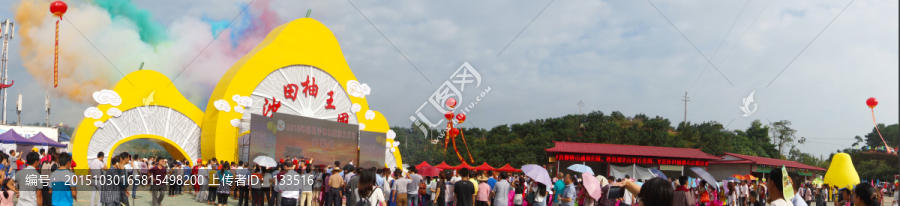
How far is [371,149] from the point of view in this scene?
23.4 meters

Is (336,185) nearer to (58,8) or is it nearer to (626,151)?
(58,8)

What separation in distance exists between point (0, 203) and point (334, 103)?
52.8 feet

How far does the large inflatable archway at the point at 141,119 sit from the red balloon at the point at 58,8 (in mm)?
6249

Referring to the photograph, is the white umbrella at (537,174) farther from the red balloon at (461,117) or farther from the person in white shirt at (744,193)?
the red balloon at (461,117)

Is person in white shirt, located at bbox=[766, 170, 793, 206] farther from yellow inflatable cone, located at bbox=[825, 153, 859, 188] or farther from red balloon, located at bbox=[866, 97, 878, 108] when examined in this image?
red balloon, located at bbox=[866, 97, 878, 108]

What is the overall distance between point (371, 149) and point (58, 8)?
516 inches

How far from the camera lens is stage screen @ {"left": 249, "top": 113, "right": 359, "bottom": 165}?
61.1 ft

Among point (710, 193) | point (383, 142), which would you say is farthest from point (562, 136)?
point (710, 193)

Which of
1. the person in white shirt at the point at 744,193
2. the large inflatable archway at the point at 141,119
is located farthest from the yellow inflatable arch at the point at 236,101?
the person in white shirt at the point at 744,193

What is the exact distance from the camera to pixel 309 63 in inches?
881

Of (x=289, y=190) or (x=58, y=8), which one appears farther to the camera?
(x=58, y=8)

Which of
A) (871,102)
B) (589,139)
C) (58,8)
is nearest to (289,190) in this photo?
(58,8)

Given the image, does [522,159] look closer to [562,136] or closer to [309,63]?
[562,136]

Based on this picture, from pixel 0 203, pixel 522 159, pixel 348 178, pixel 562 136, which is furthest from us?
pixel 562 136
